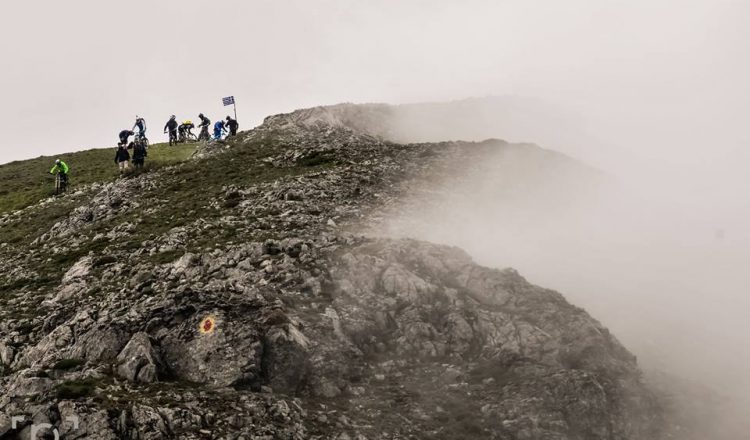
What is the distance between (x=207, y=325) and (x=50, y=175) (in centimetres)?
5170

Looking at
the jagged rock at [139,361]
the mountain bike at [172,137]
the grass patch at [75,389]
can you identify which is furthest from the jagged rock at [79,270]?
the mountain bike at [172,137]

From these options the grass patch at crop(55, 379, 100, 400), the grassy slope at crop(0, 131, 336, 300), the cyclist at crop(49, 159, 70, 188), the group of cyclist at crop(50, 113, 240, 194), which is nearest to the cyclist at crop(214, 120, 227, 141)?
the group of cyclist at crop(50, 113, 240, 194)

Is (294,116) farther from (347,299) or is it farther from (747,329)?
(747,329)

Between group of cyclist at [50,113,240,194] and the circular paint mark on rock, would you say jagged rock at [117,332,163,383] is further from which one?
group of cyclist at [50,113,240,194]

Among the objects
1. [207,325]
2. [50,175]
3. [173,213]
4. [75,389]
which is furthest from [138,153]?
[75,389]

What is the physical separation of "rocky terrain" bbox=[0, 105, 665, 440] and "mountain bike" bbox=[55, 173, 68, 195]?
1713 cm

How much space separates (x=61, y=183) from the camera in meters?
54.5

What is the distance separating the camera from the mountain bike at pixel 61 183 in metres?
54.1

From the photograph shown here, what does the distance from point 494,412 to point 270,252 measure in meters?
14.7

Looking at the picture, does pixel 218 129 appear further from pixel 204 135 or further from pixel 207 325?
pixel 207 325

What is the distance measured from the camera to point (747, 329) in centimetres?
4678

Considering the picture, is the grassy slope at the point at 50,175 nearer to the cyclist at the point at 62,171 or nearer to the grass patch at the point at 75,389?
the cyclist at the point at 62,171

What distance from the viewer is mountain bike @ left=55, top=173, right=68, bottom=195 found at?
54.1 m

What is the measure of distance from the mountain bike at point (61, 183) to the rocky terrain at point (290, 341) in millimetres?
17129
